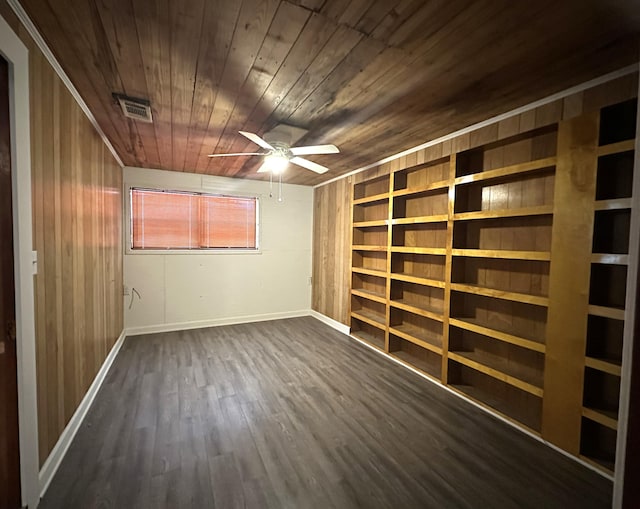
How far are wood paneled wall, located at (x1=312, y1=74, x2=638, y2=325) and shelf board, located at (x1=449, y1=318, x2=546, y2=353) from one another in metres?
1.59

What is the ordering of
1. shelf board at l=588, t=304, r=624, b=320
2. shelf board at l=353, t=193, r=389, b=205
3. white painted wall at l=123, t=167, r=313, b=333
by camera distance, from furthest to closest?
white painted wall at l=123, t=167, r=313, b=333 < shelf board at l=353, t=193, r=389, b=205 < shelf board at l=588, t=304, r=624, b=320

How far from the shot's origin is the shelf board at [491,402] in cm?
214

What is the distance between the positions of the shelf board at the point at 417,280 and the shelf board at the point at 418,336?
0.60 meters

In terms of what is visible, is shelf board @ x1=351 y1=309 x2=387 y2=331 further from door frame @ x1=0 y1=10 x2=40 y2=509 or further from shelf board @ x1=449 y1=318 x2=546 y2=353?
door frame @ x1=0 y1=10 x2=40 y2=509

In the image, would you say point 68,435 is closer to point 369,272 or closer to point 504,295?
point 369,272

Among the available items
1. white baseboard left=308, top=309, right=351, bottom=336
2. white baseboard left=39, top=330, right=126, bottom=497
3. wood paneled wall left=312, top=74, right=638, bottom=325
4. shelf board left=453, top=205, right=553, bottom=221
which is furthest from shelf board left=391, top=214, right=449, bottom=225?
white baseboard left=39, top=330, right=126, bottom=497

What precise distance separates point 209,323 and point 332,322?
2.02 meters

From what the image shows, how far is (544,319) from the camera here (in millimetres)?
2213

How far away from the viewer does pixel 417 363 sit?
3203 millimetres

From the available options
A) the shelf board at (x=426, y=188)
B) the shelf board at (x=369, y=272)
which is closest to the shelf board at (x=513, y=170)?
the shelf board at (x=426, y=188)

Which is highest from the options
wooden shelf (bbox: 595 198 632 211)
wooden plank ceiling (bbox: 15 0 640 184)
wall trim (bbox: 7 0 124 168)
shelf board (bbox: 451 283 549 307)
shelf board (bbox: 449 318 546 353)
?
wooden plank ceiling (bbox: 15 0 640 184)

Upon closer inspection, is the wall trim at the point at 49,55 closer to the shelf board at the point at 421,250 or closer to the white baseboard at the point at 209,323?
the white baseboard at the point at 209,323

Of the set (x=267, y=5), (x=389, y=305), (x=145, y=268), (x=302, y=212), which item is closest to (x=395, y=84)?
(x=267, y=5)

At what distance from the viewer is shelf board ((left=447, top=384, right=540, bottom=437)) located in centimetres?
214
